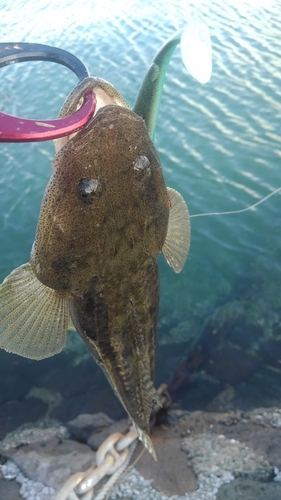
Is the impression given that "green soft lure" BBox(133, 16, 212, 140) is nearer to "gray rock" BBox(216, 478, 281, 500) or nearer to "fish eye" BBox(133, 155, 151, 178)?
"fish eye" BBox(133, 155, 151, 178)

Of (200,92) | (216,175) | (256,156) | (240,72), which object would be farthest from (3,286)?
(240,72)

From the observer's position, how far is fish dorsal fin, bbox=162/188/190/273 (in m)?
2.48

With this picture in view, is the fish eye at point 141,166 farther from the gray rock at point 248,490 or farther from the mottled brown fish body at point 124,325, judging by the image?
the gray rock at point 248,490

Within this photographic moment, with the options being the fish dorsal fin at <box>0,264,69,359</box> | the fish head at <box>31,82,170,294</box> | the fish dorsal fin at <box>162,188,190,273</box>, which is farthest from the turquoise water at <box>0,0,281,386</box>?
the fish head at <box>31,82,170,294</box>

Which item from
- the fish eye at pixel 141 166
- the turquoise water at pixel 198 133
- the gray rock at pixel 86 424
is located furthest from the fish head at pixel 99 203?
the turquoise water at pixel 198 133

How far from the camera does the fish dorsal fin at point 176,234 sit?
2482 millimetres

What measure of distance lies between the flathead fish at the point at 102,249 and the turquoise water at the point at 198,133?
266cm

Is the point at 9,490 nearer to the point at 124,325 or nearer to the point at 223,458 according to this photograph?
the point at 223,458

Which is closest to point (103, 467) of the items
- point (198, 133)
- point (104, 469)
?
point (104, 469)

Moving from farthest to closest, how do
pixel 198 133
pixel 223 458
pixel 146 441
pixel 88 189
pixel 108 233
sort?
pixel 198 133, pixel 223 458, pixel 146 441, pixel 108 233, pixel 88 189

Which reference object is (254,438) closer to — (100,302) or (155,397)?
(155,397)

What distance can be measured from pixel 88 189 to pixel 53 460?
2.92 meters

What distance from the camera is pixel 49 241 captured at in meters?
2.00

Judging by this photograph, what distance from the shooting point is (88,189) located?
185 centimetres
